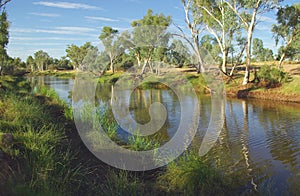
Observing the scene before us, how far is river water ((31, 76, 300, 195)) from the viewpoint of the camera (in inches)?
271

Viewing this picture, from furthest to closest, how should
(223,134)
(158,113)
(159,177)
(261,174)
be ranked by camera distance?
(158,113) → (223,134) → (261,174) → (159,177)

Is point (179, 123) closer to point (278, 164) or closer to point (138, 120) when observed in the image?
point (138, 120)

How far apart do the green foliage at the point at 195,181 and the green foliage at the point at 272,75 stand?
763 inches

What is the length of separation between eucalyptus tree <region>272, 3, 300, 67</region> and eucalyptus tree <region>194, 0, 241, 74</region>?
Answer: 5069mm

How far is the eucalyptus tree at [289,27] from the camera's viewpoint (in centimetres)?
2888

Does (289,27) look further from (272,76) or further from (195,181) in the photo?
(195,181)

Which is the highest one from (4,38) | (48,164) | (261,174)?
(4,38)

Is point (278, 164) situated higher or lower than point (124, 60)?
lower

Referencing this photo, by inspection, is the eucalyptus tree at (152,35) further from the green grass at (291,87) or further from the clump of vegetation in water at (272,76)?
the green grass at (291,87)

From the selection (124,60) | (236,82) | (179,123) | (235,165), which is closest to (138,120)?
(179,123)

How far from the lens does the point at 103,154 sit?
8.00 m

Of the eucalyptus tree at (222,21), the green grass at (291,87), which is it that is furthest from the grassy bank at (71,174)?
the eucalyptus tree at (222,21)

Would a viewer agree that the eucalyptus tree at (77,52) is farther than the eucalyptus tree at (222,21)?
Yes

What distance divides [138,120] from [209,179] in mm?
8868
